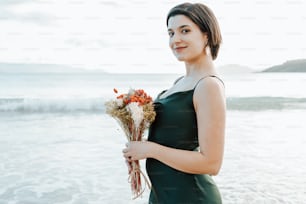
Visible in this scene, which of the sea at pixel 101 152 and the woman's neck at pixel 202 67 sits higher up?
the woman's neck at pixel 202 67

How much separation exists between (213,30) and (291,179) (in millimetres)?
3960

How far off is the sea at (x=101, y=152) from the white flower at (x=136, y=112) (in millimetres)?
588

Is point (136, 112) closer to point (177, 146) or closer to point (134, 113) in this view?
point (134, 113)

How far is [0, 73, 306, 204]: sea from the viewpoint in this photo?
4410 millimetres

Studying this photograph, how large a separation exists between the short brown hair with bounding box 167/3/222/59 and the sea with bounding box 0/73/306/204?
63 cm

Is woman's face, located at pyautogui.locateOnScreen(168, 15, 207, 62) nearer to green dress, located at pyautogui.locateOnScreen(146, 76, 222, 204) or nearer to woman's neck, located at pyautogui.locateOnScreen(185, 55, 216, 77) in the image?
woman's neck, located at pyautogui.locateOnScreen(185, 55, 216, 77)

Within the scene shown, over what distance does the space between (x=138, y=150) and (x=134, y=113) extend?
0.12 metres

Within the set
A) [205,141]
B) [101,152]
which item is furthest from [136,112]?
[101,152]

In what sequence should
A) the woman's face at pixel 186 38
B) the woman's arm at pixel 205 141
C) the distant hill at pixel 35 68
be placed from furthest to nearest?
1. the distant hill at pixel 35 68
2. the woman's face at pixel 186 38
3. the woman's arm at pixel 205 141

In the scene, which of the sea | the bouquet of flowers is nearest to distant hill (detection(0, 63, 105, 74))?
the sea

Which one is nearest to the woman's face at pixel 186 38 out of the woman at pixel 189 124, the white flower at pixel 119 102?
the woman at pixel 189 124

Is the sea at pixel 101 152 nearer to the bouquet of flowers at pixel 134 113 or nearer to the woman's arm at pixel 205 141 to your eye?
the bouquet of flowers at pixel 134 113

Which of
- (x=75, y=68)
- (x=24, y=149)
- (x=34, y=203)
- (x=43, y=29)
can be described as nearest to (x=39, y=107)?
(x=24, y=149)

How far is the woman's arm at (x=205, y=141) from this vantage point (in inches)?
48.4
